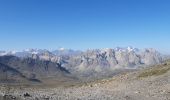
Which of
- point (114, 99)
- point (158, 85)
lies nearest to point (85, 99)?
point (114, 99)

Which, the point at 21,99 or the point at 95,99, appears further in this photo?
the point at 95,99

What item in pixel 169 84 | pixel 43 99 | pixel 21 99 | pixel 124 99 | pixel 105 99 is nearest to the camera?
pixel 21 99

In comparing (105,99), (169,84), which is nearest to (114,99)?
(105,99)

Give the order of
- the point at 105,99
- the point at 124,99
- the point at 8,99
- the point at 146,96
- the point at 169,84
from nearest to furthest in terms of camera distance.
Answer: the point at 8,99
the point at 105,99
the point at 124,99
the point at 146,96
the point at 169,84

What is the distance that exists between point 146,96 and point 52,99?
15.3m

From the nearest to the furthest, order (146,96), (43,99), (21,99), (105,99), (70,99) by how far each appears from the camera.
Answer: (21,99)
(43,99)
(70,99)
(105,99)
(146,96)

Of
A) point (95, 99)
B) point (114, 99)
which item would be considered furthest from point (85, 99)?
point (114, 99)

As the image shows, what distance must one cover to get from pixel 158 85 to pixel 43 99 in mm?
28506

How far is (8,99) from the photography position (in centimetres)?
2564

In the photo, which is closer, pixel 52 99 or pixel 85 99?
pixel 52 99

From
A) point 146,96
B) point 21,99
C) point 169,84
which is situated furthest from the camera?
point 169,84

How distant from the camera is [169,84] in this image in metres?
54.1

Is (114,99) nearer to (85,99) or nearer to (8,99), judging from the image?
(85,99)

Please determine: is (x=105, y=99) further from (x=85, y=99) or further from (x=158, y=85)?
(x=158, y=85)
